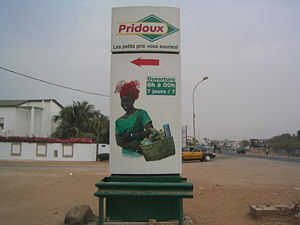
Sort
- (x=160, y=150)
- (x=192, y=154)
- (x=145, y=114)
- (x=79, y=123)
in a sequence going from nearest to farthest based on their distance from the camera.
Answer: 1. (x=160, y=150)
2. (x=145, y=114)
3. (x=192, y=154)
4. (x=79, y=123)

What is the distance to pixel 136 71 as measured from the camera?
5.33 meters

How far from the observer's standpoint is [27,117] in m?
41.1

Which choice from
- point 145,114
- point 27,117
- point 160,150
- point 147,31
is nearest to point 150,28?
point 147,31

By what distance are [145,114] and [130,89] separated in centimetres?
62

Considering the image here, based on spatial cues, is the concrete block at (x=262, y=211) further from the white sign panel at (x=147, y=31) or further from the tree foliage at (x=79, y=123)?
the tree foliage at (x=79, y=123)

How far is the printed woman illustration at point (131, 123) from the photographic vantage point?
518 centimetres

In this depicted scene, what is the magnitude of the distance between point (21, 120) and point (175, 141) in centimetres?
4088

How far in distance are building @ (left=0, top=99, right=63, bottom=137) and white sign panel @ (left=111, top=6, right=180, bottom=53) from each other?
38230 millimetres

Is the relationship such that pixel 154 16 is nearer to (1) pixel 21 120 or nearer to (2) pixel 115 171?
(2) pixel 115 171

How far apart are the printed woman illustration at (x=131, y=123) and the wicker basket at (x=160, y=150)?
0.17 meters

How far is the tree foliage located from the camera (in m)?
36.7

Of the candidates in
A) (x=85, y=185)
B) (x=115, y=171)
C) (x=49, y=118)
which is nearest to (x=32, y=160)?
(x=49, y=118)

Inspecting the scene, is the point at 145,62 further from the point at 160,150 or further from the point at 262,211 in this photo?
the point at 262,211

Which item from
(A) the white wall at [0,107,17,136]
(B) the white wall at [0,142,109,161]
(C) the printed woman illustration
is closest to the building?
(A) the white wall at [0,107,17,136]
